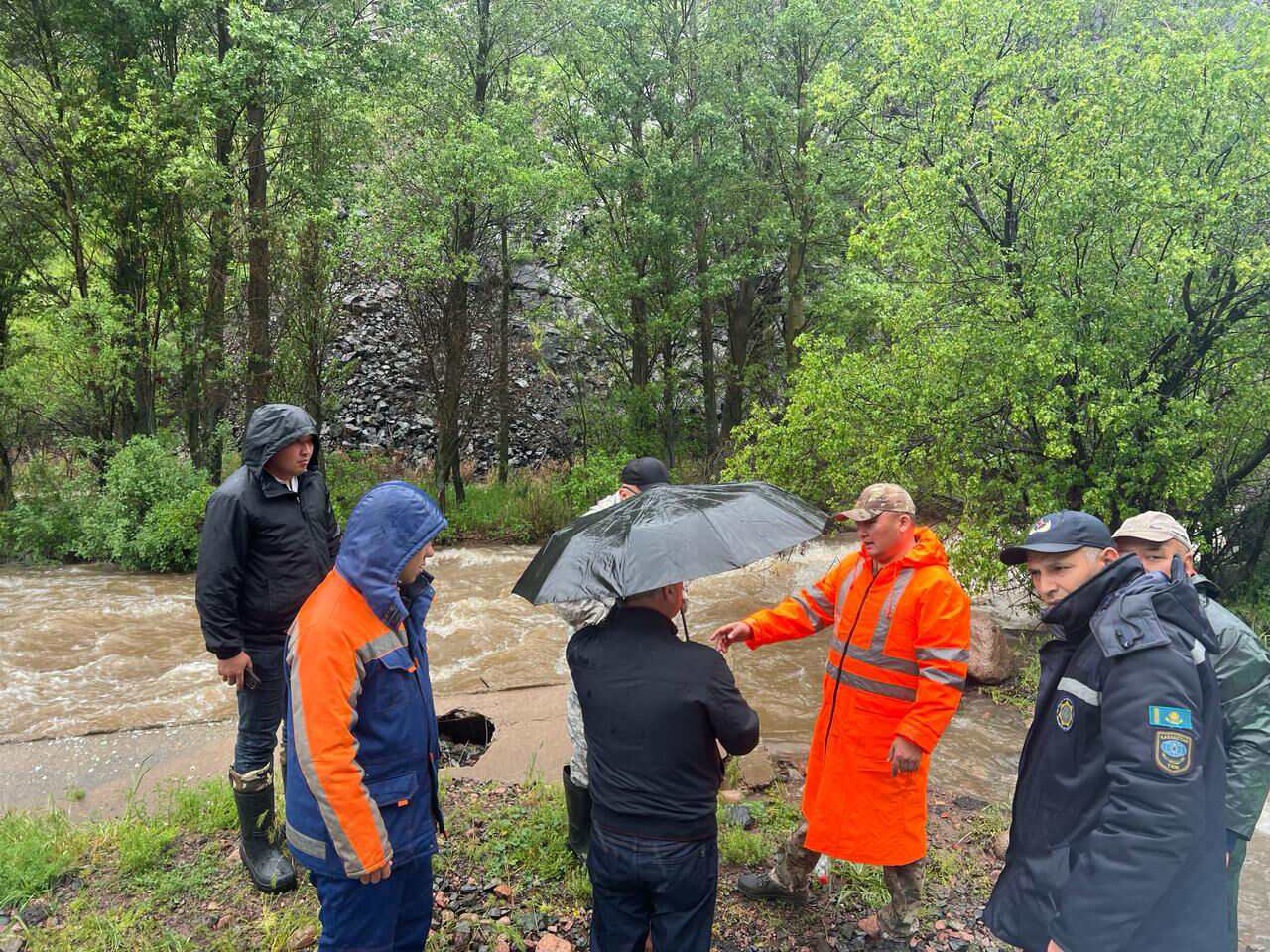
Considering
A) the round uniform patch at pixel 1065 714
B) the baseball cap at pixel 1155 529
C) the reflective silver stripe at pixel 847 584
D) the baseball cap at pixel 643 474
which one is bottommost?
the round uniform patch at pixel 1065 714

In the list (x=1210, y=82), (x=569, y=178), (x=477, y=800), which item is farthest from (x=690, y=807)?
(x=569, y=178)

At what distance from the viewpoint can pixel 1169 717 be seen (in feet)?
6.22

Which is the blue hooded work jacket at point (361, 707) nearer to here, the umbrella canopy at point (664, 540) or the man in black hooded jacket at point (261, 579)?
the umbrella canopy at point (664, 540)

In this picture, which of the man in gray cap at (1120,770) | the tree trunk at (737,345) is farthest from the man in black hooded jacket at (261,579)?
the tree trunk at (737,345)

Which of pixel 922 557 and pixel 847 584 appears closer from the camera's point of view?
pixel 922 557

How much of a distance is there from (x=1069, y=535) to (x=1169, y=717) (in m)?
0.59

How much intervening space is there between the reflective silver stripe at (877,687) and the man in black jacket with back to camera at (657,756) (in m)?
0.95

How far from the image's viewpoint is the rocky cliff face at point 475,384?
15.4 metres

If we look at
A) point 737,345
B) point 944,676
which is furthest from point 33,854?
point 737,345

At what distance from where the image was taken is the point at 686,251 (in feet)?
53.2

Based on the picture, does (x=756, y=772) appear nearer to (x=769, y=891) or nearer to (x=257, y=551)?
(x=769, y=891)

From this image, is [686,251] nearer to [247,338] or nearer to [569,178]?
[569,178]

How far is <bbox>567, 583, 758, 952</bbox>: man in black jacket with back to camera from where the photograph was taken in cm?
221

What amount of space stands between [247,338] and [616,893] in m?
12.9
